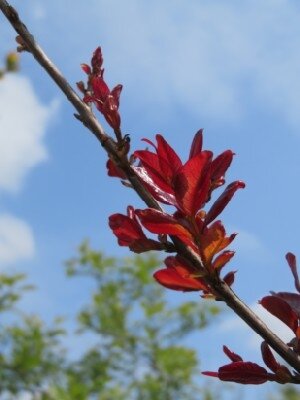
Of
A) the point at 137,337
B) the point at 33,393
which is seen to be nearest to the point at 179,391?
the point at 137,337

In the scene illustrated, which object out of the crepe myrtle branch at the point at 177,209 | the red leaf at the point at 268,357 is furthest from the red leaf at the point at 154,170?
the red leaf at the point at 268,357

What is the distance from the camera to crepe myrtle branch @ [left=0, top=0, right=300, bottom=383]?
A: 2.26 feet

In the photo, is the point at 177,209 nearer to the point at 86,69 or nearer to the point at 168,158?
the point at 168,158

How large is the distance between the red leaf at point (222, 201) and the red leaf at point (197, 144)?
0.06m

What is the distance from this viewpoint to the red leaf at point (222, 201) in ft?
2.36

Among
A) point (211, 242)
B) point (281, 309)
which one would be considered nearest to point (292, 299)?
point (281, 309)

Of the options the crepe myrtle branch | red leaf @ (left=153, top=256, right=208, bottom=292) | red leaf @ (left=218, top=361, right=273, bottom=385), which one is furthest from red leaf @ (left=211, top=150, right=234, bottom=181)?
red leaf @ (left=218, top=361, right=273, bottom=385)

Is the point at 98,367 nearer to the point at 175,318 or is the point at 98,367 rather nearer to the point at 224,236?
the point at 175,318

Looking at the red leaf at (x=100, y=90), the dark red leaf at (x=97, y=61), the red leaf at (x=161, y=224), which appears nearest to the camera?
the red leaf at (x=161, y=224)

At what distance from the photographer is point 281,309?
2.43 feet

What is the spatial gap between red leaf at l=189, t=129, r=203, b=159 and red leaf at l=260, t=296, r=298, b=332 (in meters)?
0.18

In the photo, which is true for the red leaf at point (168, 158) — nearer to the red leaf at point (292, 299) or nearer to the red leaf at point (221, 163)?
the red leaf at point (221, 163)

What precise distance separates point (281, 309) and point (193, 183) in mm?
177

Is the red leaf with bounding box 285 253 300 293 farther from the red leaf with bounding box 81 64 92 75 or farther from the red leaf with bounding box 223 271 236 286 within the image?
the red leaf with bounding box 81 64 92 75
